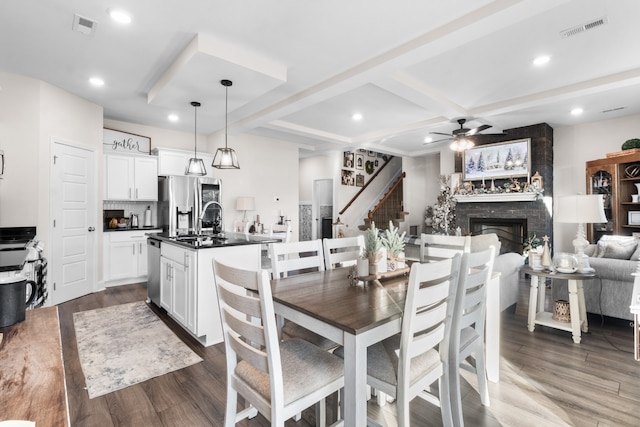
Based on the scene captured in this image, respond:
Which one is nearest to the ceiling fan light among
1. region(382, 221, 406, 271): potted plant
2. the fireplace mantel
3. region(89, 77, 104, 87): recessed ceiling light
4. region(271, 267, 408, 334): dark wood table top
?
region(89, 77, 104, 87): recessed ceiling light

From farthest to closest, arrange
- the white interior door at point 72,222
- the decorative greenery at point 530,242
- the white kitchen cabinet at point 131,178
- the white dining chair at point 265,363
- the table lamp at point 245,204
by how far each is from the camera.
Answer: the table lamp at point 245,204, the decorative greenery at point 530,242, the white kitchen cabinet at point 131,178, the white interior door at point 72,222, the white dining chair at point 265,363

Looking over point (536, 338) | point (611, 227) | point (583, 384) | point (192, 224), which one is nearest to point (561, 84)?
point (611, 227)

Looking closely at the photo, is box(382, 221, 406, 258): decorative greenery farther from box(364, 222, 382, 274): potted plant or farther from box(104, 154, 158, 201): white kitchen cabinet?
box(104, 154, 158, 201): white kitchen cabinet

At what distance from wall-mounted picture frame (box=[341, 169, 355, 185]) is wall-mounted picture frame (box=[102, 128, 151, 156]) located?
5168mm

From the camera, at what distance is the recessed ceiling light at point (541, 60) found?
337 centimetres

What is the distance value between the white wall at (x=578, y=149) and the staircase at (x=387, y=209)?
3750 millimetres

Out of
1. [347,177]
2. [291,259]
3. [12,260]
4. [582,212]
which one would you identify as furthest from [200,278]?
[347,177]

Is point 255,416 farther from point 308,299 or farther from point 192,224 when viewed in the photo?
point 192,224

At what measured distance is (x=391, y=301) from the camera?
5.15 feet

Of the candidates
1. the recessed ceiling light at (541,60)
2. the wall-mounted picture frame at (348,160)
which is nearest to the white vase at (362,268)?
the recessed ceiling light at (541,60)

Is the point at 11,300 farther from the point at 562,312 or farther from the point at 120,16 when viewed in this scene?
the point at 562,312

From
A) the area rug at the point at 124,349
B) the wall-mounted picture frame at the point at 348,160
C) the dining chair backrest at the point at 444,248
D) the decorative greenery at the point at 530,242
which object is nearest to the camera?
the area rug at the point at 124,349

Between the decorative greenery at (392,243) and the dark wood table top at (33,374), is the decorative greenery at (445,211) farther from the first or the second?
the dark wood table top at (33,374)

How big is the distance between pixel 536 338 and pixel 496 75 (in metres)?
2.94
